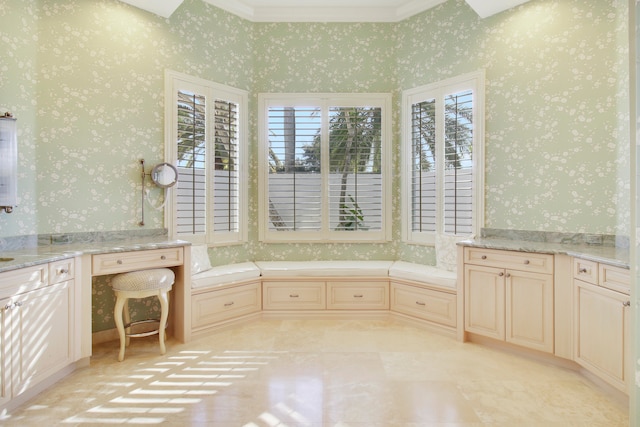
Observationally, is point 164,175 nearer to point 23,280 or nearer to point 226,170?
point 226,170

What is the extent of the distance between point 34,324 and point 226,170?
2310 millimetres

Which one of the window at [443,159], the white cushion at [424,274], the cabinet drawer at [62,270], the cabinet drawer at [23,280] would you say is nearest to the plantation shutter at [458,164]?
the window at [443,159]

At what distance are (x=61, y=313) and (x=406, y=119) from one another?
12.3ft

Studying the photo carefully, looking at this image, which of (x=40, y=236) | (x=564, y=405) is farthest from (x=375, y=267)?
(x=40, y=236)

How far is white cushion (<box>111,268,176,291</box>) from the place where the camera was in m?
2.92

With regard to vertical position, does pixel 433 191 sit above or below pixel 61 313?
above

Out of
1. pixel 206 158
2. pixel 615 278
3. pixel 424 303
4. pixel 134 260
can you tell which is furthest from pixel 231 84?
pixel 615 278

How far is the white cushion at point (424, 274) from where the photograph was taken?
3566 millimetres

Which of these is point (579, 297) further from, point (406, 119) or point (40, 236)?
point (40, 236)

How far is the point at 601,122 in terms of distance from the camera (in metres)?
3.14

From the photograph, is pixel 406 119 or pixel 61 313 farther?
pixel 406 119

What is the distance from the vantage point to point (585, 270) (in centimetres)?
262

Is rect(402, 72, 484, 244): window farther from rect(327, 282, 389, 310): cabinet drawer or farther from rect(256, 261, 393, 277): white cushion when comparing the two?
rect(327, 282, 389, 310): cabinet drawer

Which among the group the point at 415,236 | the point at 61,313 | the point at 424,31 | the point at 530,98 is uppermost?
the point at 424,31
